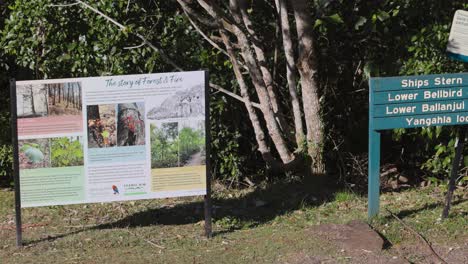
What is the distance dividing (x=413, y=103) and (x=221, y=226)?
86.5 inches

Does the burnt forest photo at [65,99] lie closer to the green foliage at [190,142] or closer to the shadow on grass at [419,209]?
the green foliage at [190,142]

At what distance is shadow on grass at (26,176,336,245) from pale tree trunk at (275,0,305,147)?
0.52 meters

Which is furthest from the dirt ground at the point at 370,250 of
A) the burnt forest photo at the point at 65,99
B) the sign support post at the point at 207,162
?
the burnt forest photo at the point at 65,99

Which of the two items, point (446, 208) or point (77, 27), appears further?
point (77, 27)

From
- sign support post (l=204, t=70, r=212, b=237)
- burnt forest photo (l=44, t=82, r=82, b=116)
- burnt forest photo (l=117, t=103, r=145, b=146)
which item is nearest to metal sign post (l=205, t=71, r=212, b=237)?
sign support post (l=204, t=70, r=212, b=237)

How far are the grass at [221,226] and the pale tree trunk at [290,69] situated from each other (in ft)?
2.14

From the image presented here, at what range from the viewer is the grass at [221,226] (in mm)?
6449

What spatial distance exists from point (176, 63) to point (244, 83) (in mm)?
1054

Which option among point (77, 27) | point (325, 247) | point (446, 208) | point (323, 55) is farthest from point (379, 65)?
point (77, 27)

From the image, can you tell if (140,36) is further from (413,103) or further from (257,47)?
(413,103)

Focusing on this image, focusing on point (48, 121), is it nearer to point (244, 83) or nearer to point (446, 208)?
point (244, 83)

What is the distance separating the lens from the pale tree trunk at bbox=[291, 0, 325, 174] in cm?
816

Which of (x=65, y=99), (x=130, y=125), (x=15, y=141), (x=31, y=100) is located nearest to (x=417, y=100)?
(x=130, y=125)

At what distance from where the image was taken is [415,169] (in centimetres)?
938
